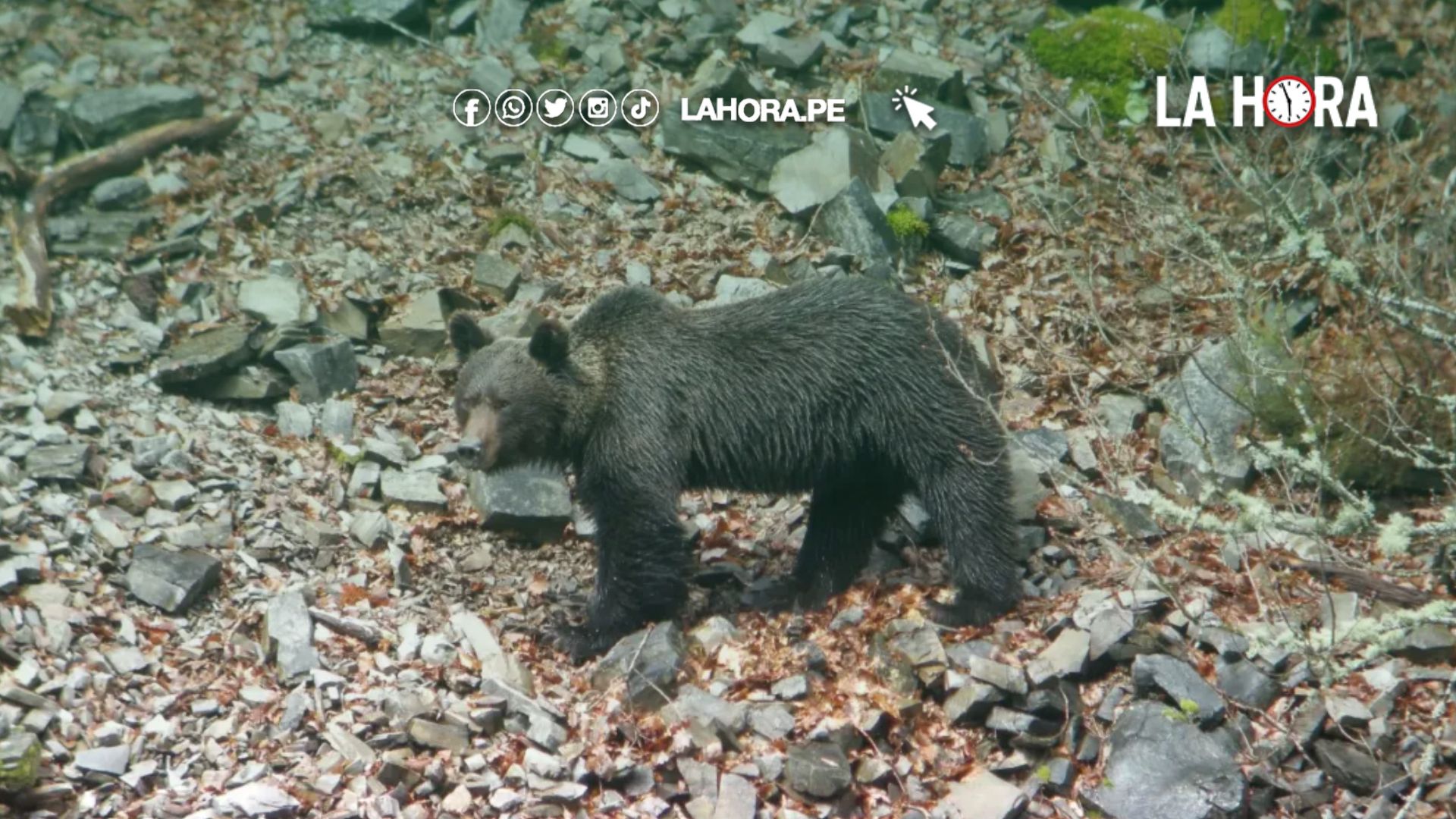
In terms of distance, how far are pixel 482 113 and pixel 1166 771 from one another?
9.54m

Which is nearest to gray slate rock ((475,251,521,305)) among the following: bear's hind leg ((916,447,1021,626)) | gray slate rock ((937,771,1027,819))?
bear's hind leg ((916,447,1021,626))

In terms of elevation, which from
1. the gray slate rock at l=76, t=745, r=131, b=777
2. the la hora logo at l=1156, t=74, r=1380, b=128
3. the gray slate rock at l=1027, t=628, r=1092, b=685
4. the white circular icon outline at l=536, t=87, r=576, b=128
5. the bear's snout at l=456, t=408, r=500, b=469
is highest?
the la hora logo at l=1156, t=74, r=1380, b=128

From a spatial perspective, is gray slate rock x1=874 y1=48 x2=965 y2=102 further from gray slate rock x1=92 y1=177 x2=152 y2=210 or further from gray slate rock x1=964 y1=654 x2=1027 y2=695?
gray slate rock x1=964 y1=654 x2=1027 y2=695

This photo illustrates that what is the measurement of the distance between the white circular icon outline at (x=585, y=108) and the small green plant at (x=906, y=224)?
125 inches

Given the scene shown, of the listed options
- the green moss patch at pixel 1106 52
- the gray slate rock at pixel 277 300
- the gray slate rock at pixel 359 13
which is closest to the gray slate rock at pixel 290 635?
the gray slate rock at pixel 277 300

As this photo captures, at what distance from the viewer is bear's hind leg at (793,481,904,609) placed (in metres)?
9.25

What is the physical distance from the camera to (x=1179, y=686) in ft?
25.0

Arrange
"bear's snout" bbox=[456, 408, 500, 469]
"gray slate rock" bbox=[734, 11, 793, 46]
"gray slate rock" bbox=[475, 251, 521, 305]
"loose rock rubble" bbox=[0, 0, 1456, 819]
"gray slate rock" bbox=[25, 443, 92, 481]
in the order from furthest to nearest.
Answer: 1. "gray slate rock" bbox=[734, 11, 793, 46]
2. "gray slate rock" bbox=[475, 251, 521, 305]
3. "gray slate rock" bbox=[25, 443, 92, 481]
4. "bear's snout" bbox=[456, 408, 500, 469]
5. "loose rock rubble" bbox=[0, 0, 1456, 819]

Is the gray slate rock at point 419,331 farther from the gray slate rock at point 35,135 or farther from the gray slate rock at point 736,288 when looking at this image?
the gray slate rock at point 35,135

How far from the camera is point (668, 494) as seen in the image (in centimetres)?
874

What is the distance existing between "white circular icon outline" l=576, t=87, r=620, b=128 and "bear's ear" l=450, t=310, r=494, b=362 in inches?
200

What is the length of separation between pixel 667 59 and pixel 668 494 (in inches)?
277

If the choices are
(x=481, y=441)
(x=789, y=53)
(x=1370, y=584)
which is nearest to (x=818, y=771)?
(x=481, y=441)

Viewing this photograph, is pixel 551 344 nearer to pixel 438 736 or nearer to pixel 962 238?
pixel 438 736
